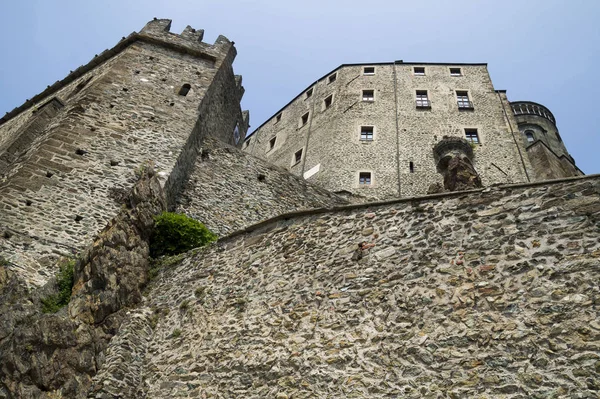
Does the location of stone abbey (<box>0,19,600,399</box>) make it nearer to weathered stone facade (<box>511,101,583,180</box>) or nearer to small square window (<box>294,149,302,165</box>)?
small square window (<box>294,149,302,165</box>)

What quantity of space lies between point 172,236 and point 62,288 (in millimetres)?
2041

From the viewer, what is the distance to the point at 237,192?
14055 millimetres

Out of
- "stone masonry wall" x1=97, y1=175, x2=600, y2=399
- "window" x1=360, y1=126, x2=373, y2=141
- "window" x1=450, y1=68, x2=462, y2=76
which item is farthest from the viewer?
"window" x1=450, y1=68, x2=462, y2=76

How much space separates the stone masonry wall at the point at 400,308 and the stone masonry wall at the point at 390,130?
1353 centimetres

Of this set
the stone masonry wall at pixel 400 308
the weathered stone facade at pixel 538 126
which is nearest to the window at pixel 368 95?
the weathered stone facade at pixel 538 126

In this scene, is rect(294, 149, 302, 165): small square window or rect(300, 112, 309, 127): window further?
rect(300, 112, 309, 127): window

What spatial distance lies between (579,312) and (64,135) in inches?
430

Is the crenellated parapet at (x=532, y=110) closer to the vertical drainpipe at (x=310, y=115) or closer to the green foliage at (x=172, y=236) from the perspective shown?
the vertical drainpipe at (x=310, y=115)

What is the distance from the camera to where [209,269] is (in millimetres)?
8594

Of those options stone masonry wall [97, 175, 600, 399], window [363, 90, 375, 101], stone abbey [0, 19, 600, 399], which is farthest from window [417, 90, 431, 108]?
stone masonry wall [97, 175, 600, 399]

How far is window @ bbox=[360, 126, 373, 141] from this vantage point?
24.0 meters

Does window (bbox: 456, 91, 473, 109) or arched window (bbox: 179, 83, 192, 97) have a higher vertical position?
window (bbox: 456, 91, 473, 109)

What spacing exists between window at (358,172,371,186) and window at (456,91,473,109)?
21.6ft

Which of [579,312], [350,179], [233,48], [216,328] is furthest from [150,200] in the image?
[350,179]
